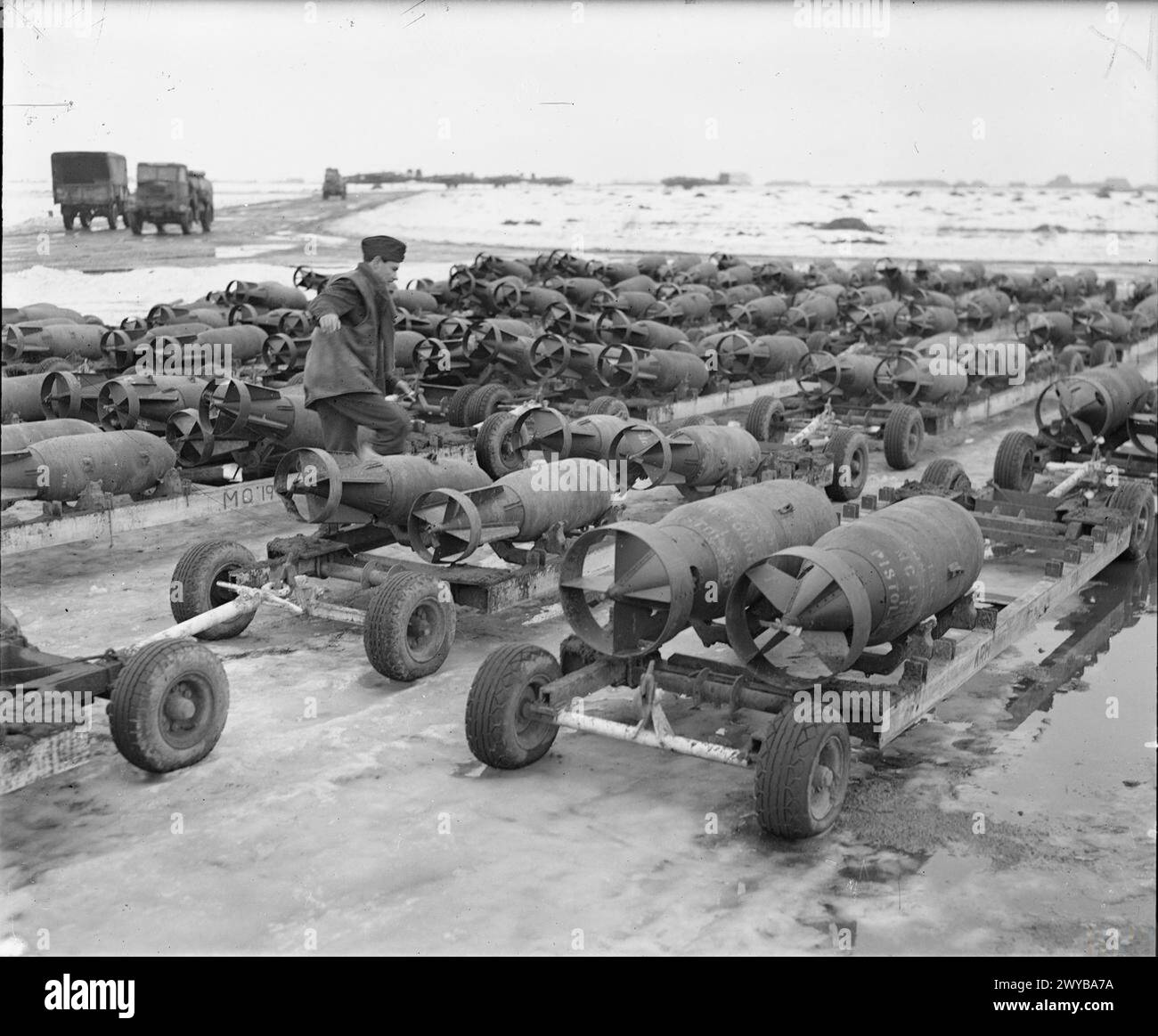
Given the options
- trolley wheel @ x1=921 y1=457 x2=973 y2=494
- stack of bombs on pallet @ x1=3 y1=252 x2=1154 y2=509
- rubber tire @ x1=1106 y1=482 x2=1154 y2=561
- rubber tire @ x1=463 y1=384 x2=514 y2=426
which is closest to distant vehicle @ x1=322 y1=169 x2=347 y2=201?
stack of bombs on pallet @ x1=3 y1=252 x2=1154 y2=509

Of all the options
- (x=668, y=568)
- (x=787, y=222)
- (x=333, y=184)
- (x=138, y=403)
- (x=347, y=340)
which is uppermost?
(x=333, y=184)

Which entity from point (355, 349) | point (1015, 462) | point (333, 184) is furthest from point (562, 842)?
point (333, 184)

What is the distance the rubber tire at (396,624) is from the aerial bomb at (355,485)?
85 centimetres

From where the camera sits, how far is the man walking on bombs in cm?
787

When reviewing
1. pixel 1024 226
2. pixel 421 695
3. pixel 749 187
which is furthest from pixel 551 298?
pixel 749 187

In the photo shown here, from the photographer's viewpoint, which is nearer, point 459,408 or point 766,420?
point 766,420

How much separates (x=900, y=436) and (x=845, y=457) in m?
1.44

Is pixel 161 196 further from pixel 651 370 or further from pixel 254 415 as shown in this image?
pixel 254 415

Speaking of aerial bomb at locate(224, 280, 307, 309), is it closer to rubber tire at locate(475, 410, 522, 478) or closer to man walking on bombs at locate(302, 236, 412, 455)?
rubber tire at locate(475, 410, 522, 478)

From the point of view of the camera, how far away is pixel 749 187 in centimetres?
6919

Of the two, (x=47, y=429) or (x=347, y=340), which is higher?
(x=347, y=340)

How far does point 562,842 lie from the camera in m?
4.82

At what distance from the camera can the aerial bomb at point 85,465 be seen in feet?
26.2

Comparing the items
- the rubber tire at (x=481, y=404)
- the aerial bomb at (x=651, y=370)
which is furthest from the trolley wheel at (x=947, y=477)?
the rubber tire at (x=481, y=404)
